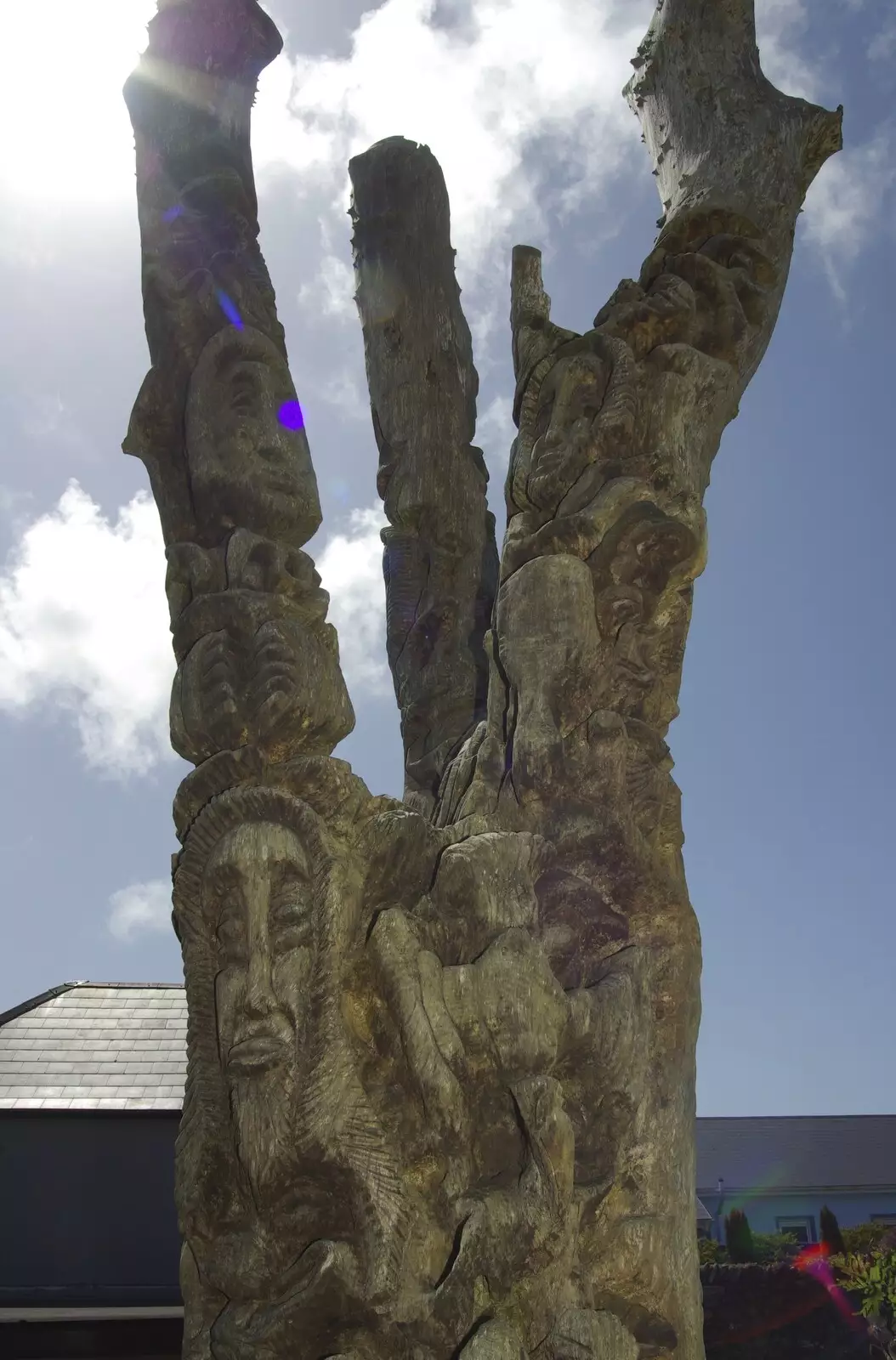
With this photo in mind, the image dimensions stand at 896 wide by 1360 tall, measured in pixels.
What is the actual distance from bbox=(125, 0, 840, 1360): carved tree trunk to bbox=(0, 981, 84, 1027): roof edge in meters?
7.02

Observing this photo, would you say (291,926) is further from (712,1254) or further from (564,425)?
(712,1254)

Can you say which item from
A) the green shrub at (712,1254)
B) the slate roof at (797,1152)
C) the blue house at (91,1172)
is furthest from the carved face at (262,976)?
the slate roof at (797,1152)

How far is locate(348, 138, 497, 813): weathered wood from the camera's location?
16.1 ft

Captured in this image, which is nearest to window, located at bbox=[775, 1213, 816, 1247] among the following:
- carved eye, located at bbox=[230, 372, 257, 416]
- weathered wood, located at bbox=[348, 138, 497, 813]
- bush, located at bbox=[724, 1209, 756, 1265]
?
bush, located at bbox=[724, 1209, 756, 1265]

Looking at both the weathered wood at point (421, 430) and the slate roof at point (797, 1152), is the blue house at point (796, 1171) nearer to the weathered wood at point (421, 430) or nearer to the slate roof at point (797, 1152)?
the slate roof at point (797, 1152)

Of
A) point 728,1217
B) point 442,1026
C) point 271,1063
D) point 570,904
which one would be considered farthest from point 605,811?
point 728,1217

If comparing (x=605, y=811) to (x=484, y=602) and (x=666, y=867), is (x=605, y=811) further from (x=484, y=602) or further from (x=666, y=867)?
(x=484, y=602)

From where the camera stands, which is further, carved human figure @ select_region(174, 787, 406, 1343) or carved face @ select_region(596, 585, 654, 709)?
carved face @ select_region(596, 585, 654, 709)

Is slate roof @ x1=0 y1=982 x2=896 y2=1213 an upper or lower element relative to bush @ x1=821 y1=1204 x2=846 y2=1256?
upper

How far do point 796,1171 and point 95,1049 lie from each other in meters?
17.8

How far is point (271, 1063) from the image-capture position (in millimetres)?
2543

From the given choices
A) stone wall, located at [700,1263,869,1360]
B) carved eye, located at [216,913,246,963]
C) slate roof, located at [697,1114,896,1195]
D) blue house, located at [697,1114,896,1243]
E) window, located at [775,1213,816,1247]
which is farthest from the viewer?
slate roof, located at [697,1114,896,1195]

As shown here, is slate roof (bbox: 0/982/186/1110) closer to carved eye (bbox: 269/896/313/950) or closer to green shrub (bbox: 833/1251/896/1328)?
green shrub (bbox: 833/1251/896/1328)

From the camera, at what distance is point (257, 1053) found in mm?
2539
